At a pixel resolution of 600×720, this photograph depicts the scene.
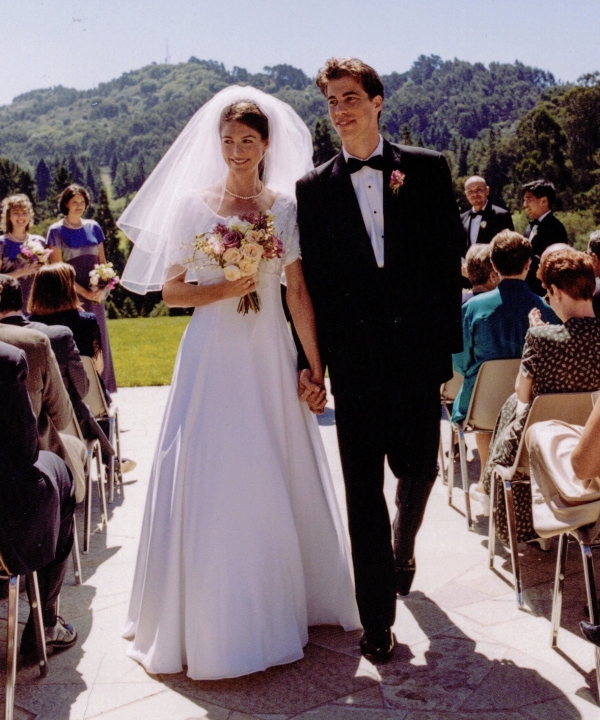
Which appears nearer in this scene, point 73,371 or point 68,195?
point 73,371

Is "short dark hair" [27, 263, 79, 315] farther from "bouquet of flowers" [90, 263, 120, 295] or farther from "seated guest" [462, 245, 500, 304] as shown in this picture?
"seated guest" [462, 245, 500, 304]

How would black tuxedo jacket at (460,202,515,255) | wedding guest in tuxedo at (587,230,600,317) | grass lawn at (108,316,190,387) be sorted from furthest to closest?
grass lawn at (108,316,190,387) < black tuxedo jacket at (460,202,515,255) < wedding guest in tuxedo at (587,230,600,317)

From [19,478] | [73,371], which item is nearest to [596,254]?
[73,371]

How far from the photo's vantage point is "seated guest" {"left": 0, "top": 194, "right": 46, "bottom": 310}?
27.6ft

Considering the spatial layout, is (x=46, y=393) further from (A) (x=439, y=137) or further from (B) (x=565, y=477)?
(A) (x=439, y=137)

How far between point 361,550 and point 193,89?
207097mm

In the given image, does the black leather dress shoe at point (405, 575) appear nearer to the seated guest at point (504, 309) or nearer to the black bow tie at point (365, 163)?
the seated guest at point (504, 309)

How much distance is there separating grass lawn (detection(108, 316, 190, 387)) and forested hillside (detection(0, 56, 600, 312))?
19.6m

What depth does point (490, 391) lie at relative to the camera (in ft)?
16.3

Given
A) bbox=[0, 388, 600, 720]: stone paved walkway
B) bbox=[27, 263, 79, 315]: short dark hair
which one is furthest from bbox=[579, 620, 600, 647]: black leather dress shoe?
bbox=[27, 263, 79, 315]: short dark hair

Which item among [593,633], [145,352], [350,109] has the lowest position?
[145,352]

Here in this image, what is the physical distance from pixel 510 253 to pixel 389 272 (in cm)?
182

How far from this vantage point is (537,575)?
171 inches

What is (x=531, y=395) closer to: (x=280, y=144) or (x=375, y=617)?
(x=375, y=617)
